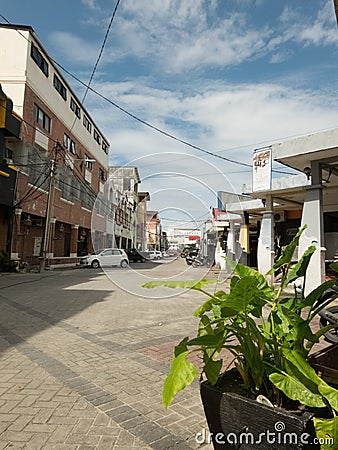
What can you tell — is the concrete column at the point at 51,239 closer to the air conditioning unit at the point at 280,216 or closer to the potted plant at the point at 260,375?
the air conditioning unit at the point at 280,216

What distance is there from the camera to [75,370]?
347cm

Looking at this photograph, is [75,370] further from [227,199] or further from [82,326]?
[227,199]

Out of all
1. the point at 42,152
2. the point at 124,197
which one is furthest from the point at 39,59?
the point at 124,197

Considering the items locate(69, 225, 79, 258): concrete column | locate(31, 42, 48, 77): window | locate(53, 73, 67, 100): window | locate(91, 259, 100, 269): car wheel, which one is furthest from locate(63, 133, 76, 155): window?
locate(91, 259, 100, 269): car wheel

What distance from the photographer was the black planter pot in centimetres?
131

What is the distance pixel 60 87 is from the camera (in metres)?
22.4

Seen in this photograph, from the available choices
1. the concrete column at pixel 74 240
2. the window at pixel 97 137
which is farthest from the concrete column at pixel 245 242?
the window at pixel 97 137

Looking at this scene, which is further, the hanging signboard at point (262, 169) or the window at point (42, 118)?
the window at point (42, 118)

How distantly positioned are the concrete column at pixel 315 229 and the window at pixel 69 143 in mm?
19136

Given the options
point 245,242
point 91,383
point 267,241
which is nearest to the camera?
point 91,383

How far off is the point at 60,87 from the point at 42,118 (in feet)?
13.7

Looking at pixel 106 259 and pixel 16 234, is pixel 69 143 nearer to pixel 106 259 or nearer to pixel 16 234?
pixel 106 259

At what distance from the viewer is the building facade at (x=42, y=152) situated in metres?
17.1

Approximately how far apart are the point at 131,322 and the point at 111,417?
3.40m
